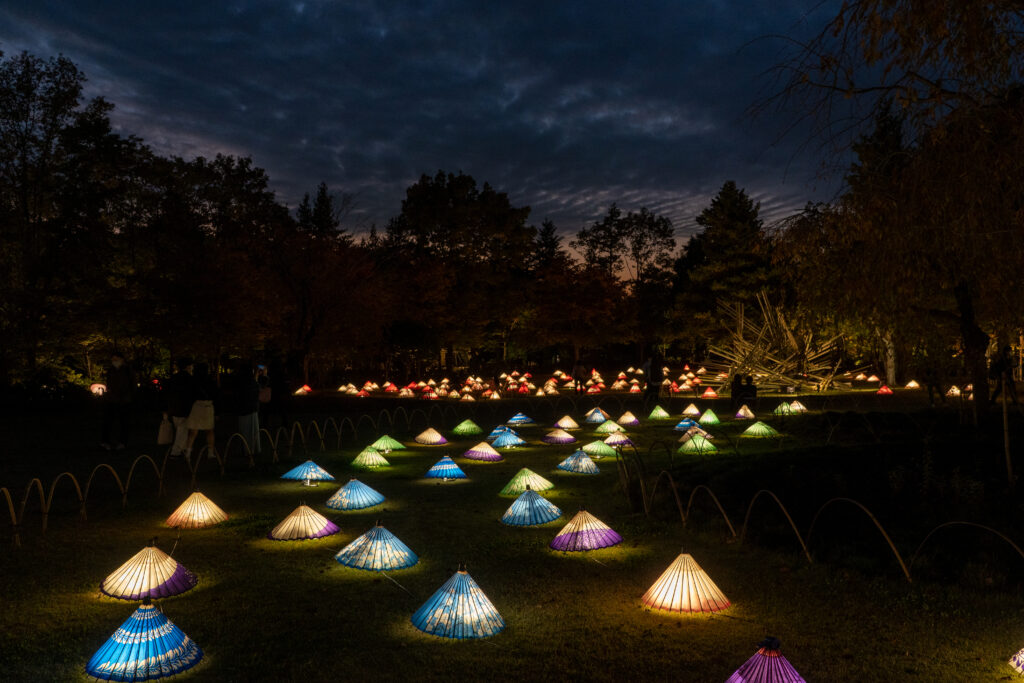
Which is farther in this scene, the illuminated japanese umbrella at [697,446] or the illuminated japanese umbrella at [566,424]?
the illuminated japanese umbrella at [566,424]

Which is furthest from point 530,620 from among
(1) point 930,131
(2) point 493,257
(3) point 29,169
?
(2) point 493,257

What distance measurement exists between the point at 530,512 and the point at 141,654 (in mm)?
4971

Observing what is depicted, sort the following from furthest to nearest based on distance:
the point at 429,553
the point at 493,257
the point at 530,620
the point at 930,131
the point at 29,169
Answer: the point at 493,257, the point at 29,169, the point at 429,553, the point at 930,131, the point at 530,620

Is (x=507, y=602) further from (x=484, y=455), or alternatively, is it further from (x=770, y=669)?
(x=484, y=455)

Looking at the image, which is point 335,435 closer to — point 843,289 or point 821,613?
point 843,289

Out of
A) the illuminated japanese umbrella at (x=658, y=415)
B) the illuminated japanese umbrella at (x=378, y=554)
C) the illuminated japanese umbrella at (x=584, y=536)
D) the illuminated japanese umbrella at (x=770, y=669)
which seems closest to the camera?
the illuminated japanese umbrella at (x=770, y=669)

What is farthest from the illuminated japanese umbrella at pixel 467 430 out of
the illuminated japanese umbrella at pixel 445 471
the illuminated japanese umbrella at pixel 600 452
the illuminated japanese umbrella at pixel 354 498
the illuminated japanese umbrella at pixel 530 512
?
the illuminated japanese umbrella at pixel 530 512

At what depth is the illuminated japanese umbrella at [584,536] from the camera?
24.5 feet

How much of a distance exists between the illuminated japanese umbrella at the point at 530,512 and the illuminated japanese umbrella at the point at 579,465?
3456 mm

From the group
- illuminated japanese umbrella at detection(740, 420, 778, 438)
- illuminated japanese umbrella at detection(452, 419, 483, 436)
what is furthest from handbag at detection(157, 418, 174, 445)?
illuminated japanese umbrella at detection(740, 420, 778, 438)

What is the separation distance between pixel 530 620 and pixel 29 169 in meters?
25.3

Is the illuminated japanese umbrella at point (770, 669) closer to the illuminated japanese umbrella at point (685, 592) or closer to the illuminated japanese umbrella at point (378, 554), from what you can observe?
the illuminated japanese umbrella at point (685, 592)

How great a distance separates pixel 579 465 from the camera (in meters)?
12.3

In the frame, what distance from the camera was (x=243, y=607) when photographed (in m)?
5.80
